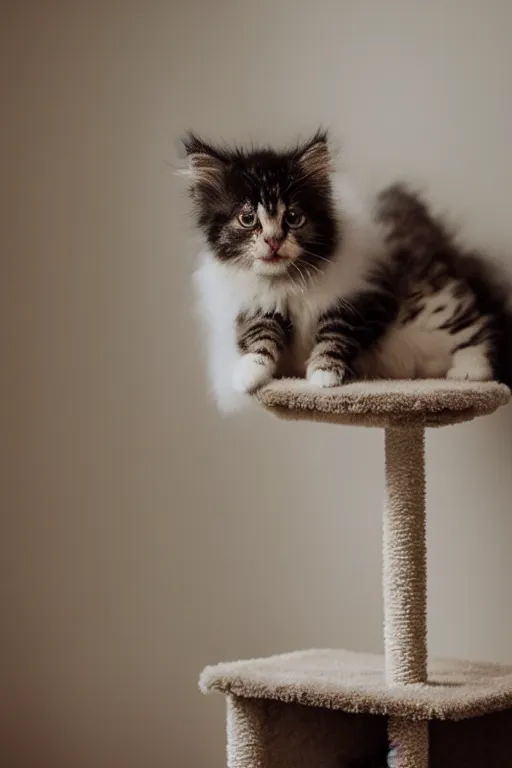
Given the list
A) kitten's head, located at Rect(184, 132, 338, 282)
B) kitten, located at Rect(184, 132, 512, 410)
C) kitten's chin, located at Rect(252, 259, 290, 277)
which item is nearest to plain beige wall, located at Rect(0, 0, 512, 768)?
kitten, located at Rect(184, 132, 512, 410)

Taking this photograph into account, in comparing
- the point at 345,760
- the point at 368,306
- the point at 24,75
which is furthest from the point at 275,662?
the point at 24,75

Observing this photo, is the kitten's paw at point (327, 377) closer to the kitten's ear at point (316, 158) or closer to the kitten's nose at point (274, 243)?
the kitten's nose at point (274, 243)

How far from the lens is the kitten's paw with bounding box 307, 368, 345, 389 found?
159 cm

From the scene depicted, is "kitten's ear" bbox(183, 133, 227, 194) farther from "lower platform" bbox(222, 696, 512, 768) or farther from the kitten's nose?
"lower platform" bbox(222, 696, 512, 768)

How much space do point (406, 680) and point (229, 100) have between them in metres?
1.38

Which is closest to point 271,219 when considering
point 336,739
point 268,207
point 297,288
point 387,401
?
point 268,207

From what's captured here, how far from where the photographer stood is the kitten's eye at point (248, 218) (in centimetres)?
165

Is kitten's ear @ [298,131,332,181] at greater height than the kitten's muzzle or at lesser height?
greater

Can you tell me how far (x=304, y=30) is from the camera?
2.25 metres

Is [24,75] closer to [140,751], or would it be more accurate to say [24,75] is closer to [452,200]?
[452,200]

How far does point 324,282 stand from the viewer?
5.56ft

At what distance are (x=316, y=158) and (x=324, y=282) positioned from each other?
218 millimetres

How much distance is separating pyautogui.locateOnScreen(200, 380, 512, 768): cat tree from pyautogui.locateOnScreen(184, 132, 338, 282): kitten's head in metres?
0.22

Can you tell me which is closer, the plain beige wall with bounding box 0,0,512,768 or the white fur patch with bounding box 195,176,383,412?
the white fur patch with bounding box 195,176,383,412
